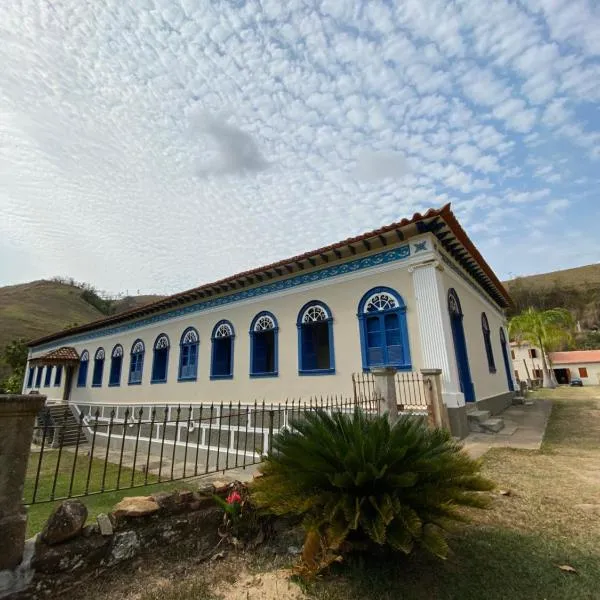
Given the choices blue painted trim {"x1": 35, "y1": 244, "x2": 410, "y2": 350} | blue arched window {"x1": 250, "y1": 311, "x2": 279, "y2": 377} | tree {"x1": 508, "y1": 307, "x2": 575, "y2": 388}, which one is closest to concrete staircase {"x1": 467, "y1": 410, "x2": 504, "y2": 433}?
blue painted trim {"x1": 35, "y1": 244, "x2": 410, "y2": 350}

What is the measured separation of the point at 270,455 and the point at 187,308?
1141 centimetres

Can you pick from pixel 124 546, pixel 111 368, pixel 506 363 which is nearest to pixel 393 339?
pixel 124 546

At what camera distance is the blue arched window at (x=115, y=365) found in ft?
55.2

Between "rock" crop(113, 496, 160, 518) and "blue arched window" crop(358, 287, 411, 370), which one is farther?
"blue arched window" crop(358, 287, 411, 370)

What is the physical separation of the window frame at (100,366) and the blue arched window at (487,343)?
55.8 ft

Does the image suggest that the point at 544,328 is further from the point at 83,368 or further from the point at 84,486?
the point at 83,368

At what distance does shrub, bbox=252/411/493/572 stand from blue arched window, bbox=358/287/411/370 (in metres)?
5.28

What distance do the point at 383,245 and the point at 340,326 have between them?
2.28 metres

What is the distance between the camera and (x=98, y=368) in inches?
724

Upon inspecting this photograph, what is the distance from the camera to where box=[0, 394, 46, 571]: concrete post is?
7.48 ft

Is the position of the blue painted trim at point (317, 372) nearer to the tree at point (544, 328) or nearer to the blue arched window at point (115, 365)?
the blue arched window at point (115, 365)

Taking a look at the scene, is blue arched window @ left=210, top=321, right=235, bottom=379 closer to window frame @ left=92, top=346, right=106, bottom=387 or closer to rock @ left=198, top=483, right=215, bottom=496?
rock @ left=198, top=483, right=215, bottom=496

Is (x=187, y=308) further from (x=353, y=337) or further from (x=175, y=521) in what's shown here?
(x=175, y=521)

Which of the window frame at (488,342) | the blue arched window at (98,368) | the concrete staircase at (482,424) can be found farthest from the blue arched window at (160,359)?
the window frame at (488,342)
